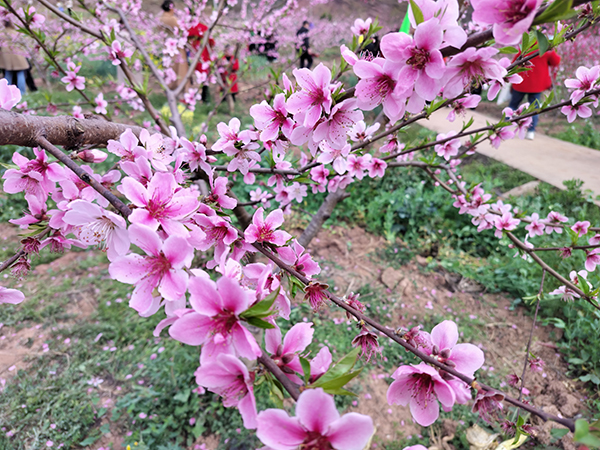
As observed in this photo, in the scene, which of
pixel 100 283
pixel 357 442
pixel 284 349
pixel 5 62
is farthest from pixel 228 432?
pixel 5 62

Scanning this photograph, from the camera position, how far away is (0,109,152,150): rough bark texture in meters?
0.76

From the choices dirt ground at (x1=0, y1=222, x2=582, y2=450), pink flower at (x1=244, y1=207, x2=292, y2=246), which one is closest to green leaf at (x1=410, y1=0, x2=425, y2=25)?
pink flower at (x1=244, y1=207, x2=292, y2=246)

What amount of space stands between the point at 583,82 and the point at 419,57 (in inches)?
44.3

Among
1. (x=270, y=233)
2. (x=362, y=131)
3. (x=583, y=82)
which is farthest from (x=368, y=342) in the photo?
(x=583, y=82)

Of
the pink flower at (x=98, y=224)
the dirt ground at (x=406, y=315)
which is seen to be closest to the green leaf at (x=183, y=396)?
the dirt ground at (x=406, y=315)

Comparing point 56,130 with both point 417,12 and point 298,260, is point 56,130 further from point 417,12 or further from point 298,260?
point 417,12

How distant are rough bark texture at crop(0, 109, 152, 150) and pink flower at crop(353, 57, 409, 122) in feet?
2.65

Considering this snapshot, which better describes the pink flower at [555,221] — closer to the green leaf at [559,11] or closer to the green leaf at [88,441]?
the green leaf at [559,11]

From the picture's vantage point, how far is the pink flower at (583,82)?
1257 millimetres

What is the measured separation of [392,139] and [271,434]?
1391 millimetres

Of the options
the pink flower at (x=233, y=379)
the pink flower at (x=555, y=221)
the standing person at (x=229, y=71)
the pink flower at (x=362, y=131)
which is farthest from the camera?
the standing person at (x=229, y=71)

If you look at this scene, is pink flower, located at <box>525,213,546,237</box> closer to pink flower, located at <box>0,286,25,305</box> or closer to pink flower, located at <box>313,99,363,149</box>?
pink flower, located at <box>313,99,363,149</box>

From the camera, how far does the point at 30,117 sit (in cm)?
82

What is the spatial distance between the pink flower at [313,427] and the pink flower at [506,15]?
638 millimetres
